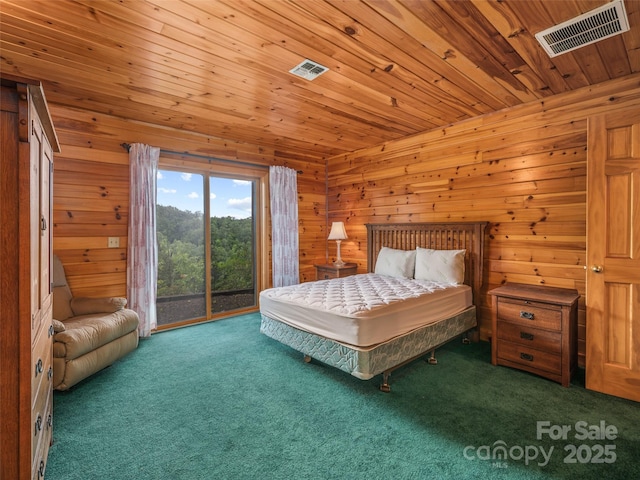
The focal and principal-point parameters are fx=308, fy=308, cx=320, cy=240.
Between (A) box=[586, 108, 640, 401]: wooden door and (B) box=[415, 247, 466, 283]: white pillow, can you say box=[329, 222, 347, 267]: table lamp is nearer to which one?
(B) box=[415, 247, 466, 283]: white pillow

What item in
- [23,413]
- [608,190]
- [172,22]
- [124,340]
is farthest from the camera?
[124,340]

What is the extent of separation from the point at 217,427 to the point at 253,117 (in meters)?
3.06

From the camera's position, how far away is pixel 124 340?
2885 millimetres

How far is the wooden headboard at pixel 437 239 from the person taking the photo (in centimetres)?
348

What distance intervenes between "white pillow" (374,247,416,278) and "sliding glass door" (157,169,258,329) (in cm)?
197

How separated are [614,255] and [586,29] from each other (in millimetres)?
1597

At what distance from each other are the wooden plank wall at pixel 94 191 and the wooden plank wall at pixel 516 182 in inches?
122

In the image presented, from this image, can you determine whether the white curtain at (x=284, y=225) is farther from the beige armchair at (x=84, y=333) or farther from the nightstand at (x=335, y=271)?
the beige armchair at (x=84, y=333)

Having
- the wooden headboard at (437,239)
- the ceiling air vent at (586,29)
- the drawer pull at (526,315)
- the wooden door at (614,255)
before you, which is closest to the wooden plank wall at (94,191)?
the wooden headboard at (437,239)

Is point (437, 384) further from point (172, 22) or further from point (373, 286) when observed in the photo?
point (172, 22)

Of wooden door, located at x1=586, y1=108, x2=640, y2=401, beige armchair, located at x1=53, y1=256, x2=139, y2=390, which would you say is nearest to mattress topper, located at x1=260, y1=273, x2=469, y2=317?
wooden door, located at x1=586, y1=108, x2=640, y2=401

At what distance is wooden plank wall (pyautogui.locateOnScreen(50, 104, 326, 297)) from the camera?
10.6 ft

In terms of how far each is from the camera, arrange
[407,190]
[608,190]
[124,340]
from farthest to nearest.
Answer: [407,190], [124,340], [608,190]

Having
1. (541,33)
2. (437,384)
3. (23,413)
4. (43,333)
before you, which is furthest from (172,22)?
(437,384)
